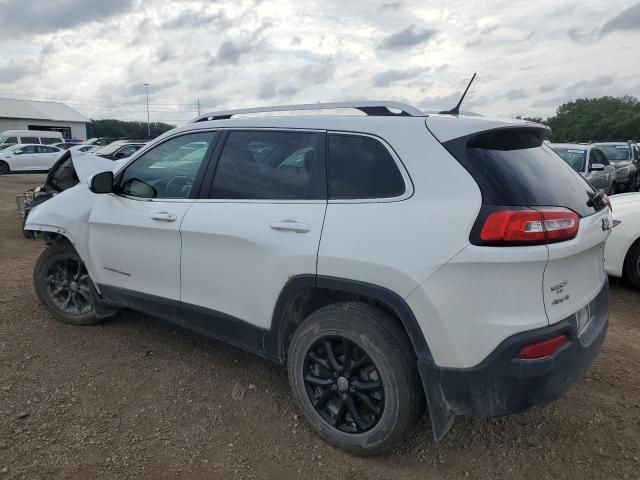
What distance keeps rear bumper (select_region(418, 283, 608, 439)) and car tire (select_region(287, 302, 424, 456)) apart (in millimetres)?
131

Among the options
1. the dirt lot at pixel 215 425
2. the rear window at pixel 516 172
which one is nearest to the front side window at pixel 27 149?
the dirt lot at pixel 215 425

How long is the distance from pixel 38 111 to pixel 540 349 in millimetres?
62778

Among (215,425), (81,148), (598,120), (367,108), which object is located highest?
(598,120)

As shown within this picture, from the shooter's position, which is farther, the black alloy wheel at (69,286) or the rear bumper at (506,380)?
the black alloy wheel at (69,286)

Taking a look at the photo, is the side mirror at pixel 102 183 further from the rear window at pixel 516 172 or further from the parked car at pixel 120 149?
the parked car at pixel 120 149

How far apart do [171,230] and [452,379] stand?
2.00 metres

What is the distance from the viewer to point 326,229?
2604 mm

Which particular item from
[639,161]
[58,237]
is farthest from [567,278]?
[639,161]

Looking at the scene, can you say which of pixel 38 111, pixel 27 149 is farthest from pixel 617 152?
pixel 38 111

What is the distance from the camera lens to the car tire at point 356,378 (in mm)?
2469

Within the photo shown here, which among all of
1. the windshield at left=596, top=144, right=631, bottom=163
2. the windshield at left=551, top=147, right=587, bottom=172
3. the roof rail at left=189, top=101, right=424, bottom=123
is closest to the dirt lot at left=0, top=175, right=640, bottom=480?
the roof rail at left=189, top=101, right=424, bottom=123

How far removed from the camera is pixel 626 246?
5.43m

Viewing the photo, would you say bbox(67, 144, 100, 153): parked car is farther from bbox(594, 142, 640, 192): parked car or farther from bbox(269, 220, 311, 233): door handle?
bbox(594, 142, 640, 192): parked car

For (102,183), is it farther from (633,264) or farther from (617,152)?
(617,152)
